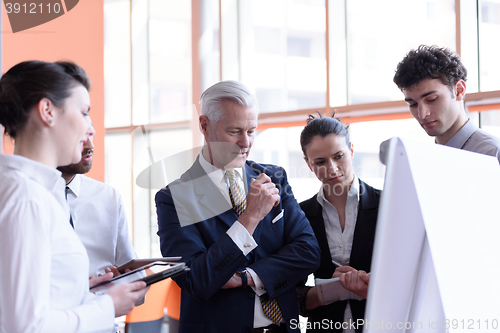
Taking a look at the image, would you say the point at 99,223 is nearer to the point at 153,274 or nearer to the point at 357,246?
the point at 153,274

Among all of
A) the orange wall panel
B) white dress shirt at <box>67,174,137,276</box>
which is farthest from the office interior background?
white dress shirt at <box>67,174,137,276</box>

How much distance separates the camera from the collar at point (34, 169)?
3.38 feet

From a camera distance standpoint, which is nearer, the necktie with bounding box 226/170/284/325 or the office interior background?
the necktie with bounding box 226/170/284/325

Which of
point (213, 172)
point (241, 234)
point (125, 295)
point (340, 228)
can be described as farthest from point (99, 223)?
point (340, 228)

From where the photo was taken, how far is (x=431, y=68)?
195 centimetres

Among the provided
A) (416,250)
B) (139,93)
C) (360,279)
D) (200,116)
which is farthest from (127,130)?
(416,250)

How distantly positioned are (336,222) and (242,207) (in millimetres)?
444

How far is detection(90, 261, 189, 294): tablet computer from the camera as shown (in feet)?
3.57

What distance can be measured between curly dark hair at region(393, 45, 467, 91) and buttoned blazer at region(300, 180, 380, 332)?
1.75 ft

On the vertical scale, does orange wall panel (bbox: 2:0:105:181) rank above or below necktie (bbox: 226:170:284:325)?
above

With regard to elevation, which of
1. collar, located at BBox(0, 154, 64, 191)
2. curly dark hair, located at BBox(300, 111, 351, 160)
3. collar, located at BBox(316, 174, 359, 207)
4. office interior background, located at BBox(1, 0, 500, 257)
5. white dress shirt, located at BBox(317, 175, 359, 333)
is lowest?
white dress shirt, located at BBox(317, 175, 359, 333)

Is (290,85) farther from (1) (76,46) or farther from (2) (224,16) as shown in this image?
(1) (76,46)

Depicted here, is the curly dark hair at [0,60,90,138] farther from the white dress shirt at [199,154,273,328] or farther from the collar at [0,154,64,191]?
the white dress shirt at [199,154,273,328]

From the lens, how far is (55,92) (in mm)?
1087
